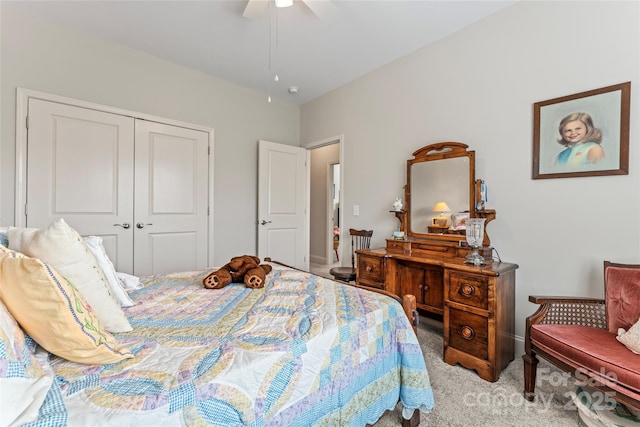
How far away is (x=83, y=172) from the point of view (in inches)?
106

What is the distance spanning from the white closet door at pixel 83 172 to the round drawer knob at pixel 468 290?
3.14 meters

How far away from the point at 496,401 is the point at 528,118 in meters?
2.00

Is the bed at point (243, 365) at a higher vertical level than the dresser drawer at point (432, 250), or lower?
lower

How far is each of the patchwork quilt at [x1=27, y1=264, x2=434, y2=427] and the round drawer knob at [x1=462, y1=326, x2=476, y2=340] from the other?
804mm

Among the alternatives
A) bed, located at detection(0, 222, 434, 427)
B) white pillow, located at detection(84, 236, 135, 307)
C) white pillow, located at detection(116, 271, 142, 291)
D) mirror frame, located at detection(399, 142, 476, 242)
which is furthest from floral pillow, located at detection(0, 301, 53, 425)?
mirror frame, located at detection(399, 142, 476, 242)

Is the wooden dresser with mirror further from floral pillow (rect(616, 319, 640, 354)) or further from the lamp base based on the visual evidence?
floral pillow (rect(616, 319, 640, 354))

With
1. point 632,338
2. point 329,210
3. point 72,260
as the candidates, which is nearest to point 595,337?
point 632,338

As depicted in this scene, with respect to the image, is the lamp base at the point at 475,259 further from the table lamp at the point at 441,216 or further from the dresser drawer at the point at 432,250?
the table lamp at the point at 441,216

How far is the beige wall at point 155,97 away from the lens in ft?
7.83

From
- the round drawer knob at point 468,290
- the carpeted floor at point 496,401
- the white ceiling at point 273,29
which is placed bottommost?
the carpeted floor at point 496,401

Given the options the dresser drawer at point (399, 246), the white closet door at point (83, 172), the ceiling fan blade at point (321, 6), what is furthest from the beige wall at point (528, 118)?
the white closet door at point (83, 172)

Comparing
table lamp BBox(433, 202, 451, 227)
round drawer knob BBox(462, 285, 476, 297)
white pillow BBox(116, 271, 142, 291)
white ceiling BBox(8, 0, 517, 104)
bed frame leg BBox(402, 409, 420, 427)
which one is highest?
white ceiling BBox(8, 0, 517, 104)

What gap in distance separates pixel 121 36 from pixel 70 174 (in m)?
1.41

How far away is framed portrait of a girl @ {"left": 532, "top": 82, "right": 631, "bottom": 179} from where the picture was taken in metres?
1.80
